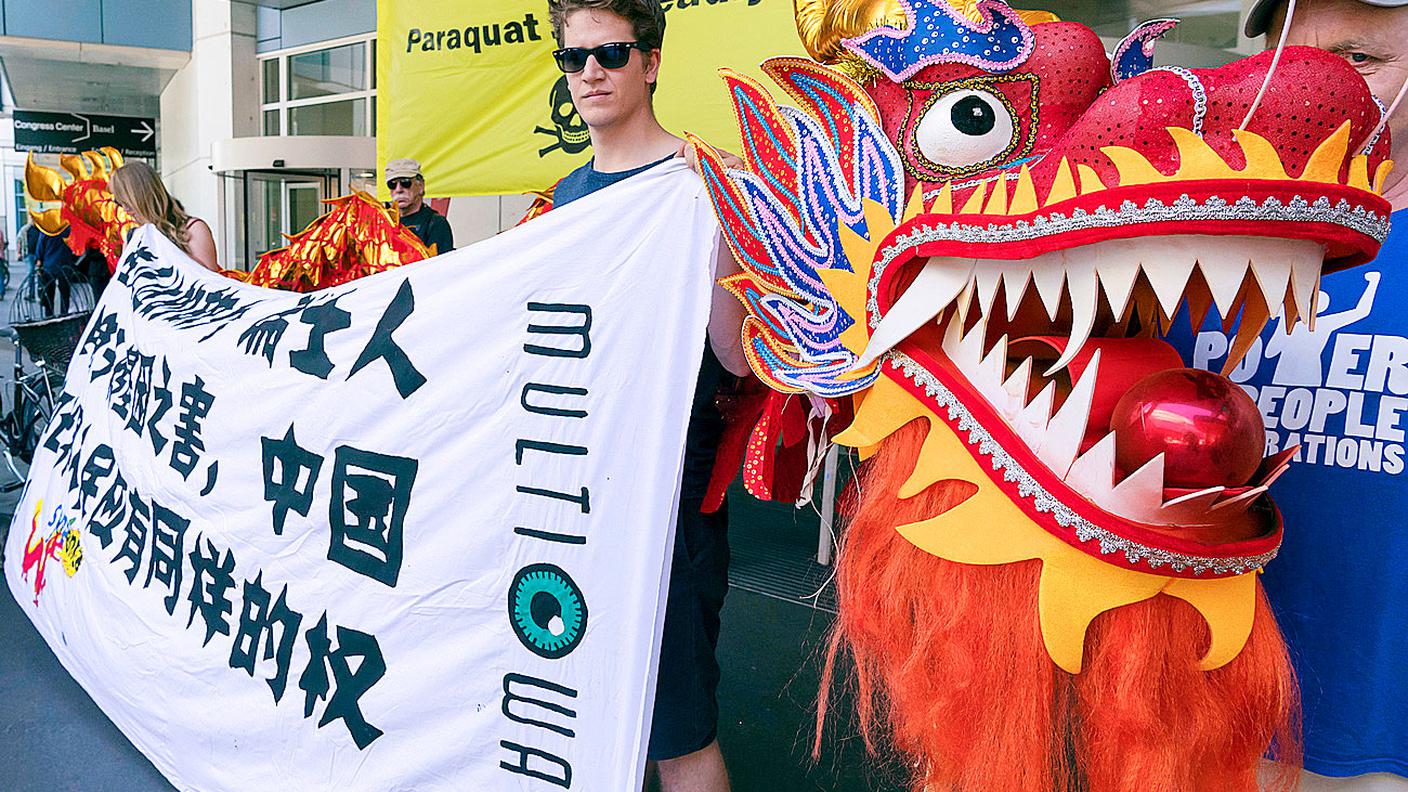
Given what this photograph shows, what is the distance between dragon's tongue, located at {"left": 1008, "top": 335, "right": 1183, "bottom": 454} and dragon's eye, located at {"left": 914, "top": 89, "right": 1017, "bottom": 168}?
186 millimetres

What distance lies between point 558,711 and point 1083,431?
871 mm

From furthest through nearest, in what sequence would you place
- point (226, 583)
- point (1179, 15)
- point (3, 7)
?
point (3, 7)
point (1179, 15)
point (226, 583)

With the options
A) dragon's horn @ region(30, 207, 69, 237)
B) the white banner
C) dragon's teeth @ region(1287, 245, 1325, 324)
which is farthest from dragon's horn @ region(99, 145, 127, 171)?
dragon's teeth @ region(1287, 245, 1325, 324)

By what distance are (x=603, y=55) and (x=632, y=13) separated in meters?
0.09

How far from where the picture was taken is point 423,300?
5.31ft

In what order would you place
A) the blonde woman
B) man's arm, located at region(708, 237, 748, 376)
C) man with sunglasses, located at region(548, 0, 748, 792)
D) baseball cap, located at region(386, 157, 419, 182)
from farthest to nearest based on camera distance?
baseball cap, located at region(386, 157, 419, 182), the blonde woman, man with sunglasses, located at region(548, 0, 748, 792), man's arm, located at region(708, 237, 748, 376)

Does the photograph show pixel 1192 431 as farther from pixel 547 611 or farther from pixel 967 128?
pixel 547 611

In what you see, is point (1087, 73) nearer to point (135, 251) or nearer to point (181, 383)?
point (181, 383)

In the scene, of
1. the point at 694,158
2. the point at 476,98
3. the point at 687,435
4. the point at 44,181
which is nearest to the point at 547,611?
the point at 687,435

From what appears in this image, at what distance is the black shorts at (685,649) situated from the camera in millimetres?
1435

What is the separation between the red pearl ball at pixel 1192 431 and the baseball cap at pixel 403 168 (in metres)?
3.69

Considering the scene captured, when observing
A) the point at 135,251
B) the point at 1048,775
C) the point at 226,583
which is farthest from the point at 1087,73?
the point at 135,251

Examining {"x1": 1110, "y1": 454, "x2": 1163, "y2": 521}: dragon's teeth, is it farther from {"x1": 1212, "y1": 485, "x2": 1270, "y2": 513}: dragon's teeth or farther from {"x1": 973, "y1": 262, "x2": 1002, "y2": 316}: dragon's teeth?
{"x1": 973, "y1": 262, "x2": 1002, "y2": 316}: dragon's teeth

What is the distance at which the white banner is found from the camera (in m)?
1.33
